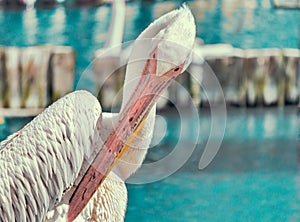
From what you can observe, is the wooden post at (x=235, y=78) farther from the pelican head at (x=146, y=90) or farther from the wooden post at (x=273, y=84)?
the pelican head at (x=146, y=90)

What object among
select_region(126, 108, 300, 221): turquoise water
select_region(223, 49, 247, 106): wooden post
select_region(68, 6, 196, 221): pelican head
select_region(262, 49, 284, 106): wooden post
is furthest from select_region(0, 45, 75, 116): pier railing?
select_region(68, 6, 196, 221): pelican head

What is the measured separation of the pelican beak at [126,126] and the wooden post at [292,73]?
0.95 m

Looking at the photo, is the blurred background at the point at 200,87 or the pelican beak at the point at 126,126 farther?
the blurred background at the point at 200,87

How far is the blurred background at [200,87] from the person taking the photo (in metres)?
2.28

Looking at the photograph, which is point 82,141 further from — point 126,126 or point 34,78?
point 34,78

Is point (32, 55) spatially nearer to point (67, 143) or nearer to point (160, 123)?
point (160, 123)

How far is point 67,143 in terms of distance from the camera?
53.7 inches

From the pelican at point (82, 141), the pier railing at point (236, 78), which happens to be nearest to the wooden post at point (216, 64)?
the pier railing at point (236, 78)

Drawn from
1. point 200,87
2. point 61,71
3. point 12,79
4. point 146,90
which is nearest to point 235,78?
point 200,87

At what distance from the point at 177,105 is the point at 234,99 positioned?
0.62ft

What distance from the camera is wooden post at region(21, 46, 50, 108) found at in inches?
90.0

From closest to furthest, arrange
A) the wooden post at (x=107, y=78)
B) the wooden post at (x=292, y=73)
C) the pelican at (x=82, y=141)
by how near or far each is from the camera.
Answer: the pelican at (x=82, y=141), the wooden post at (x=107, y=78), the wooden post at (x=292, y=73)

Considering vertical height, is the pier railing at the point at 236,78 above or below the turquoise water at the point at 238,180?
above

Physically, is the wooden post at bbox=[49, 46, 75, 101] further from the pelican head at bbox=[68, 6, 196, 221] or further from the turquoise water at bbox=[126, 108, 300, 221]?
the pelican head at bbox=[68, 6, 196, 221]
